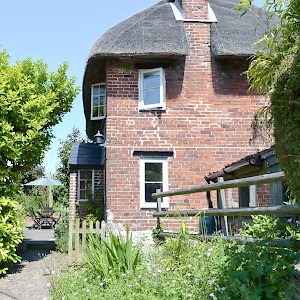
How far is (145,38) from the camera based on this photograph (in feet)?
40.6

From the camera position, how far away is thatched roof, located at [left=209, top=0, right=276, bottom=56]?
1215 cm

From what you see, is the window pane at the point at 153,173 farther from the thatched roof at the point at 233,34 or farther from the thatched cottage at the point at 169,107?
the thatched roof at the point at 233,34

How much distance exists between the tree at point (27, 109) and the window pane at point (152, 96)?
2472 mm

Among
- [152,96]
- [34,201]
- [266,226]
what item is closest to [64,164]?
[34,201]

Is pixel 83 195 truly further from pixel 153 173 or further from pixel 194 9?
pixel 194 9

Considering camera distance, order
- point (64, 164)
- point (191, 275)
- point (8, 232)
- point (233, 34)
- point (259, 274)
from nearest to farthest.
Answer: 1. point (259, 274)
2. point (191, 275)
3. point (8, 232)
4. point (233, 34)
5. point (64, 164)

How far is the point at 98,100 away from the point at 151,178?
385 cm

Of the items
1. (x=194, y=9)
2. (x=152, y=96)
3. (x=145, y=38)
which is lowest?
(x=152, y=96)

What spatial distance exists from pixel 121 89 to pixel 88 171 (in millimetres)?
3950

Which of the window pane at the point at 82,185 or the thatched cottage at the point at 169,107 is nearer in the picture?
the thatched cottage at the point at 169,107

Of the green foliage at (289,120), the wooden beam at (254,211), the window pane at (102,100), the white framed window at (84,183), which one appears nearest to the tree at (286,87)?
the green foliage at (289,120)

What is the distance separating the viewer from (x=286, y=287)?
10.6 ft

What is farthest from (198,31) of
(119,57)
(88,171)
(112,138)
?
(88,171)

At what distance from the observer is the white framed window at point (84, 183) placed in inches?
585
